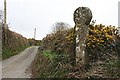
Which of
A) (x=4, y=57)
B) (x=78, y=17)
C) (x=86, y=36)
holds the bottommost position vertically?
(x=4, y=57)

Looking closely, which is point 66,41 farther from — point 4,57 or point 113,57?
point 4,57

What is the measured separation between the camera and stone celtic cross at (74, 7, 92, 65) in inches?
451

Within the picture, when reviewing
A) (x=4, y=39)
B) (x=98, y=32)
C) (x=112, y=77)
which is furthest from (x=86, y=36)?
(x=4, y=39)

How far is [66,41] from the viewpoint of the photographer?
41.9ft

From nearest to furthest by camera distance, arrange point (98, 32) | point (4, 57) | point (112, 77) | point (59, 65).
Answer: point (112, 77), point (59, 65), point (98, 32), point (4, 57)

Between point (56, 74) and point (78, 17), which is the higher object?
point (78, 17)

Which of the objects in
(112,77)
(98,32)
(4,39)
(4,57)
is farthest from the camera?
(4,39)

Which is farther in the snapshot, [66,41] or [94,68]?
[66,41]

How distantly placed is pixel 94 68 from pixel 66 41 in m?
2.70

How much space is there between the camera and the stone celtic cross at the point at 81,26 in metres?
11.4

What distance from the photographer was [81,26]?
1162 cm

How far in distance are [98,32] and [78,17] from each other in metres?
1.13

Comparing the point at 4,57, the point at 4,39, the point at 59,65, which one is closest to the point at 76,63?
the point at 59,65

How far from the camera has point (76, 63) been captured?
11078mm
